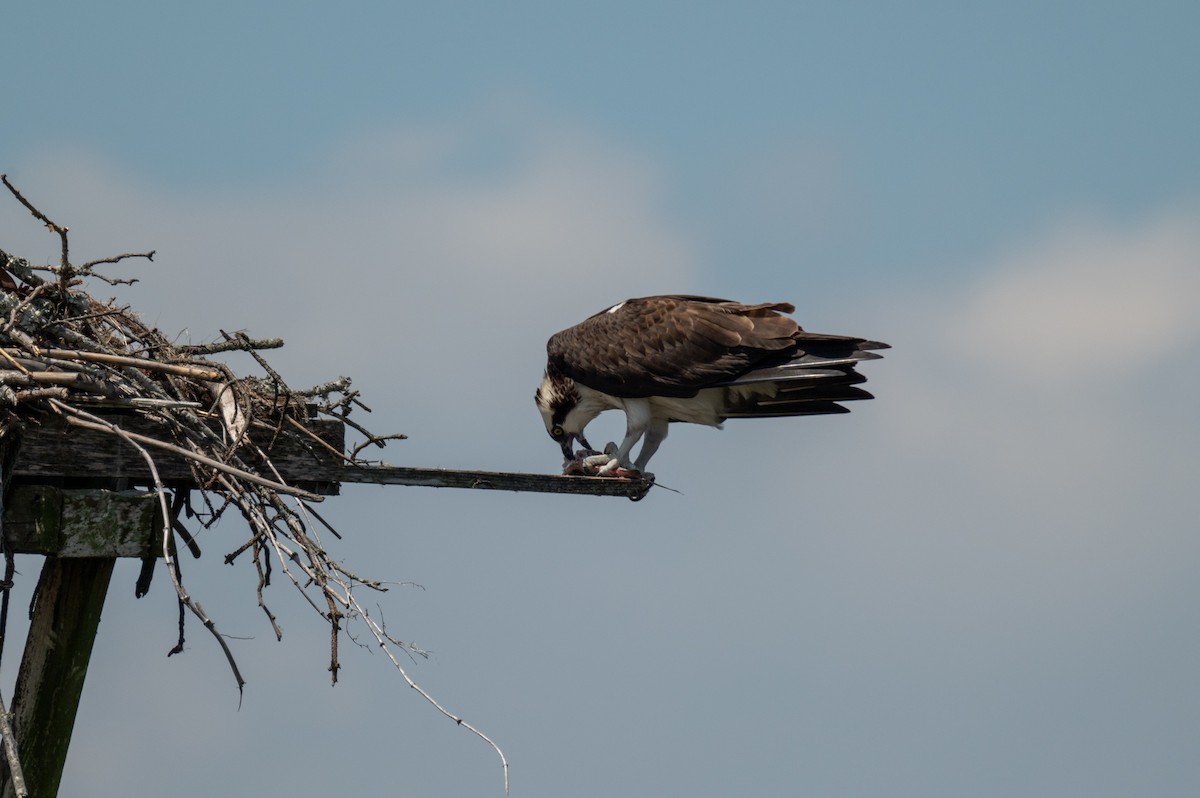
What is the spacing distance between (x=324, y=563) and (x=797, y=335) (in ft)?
9.85

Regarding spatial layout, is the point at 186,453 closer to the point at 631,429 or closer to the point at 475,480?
the point at 475,480

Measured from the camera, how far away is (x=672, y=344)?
7.68 meters

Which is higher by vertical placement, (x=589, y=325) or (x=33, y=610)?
(x=589, y=325)

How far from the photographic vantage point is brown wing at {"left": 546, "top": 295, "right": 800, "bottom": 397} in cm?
745

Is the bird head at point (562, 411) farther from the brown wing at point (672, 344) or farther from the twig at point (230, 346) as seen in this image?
the twig at point (230, 346)

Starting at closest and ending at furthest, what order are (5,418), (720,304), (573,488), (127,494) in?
(5,418), (127,494), (573,488), (720,304)

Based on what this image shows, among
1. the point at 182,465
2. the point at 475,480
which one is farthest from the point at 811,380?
the point at 182,465

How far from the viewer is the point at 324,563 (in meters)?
5.22

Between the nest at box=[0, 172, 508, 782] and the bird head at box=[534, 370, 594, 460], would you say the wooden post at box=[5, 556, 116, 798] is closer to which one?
the nest at box=[0, 172, 508, 782]

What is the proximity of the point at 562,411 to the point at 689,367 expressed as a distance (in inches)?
41.2

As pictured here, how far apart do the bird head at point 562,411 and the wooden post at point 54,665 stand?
2969mm

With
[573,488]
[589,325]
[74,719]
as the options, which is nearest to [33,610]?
[74,719]

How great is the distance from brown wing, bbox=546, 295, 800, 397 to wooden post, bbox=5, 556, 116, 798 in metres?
2.85

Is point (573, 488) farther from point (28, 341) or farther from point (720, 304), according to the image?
point (28, 341)
